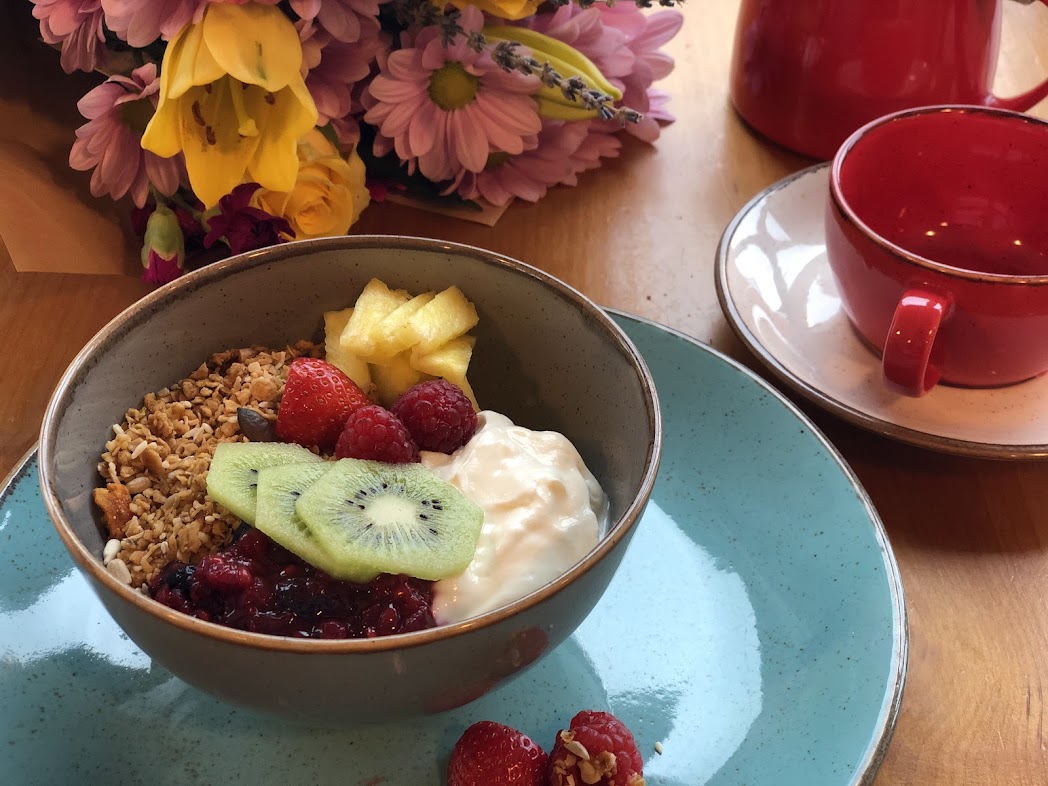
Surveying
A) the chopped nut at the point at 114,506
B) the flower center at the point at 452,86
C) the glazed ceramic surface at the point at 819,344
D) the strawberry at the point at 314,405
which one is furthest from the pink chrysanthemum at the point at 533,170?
the chopped nut at the point at 114,506

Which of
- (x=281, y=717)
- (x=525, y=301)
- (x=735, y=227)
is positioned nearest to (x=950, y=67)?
(x=735, y=227)

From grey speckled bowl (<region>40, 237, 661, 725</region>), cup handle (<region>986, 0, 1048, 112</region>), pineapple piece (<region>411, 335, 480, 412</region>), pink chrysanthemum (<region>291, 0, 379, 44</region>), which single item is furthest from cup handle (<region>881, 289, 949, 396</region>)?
pink chrysanthemum (<region>291, 0, 379, 44</region>)

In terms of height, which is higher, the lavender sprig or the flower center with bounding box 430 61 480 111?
the lavender sprig

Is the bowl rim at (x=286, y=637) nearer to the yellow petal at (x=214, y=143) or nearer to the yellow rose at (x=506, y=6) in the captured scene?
the yellow petal at (x=214, y=143)

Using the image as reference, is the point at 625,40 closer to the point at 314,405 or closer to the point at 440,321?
the point at 440,321

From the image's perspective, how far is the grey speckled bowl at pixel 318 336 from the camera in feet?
1.88

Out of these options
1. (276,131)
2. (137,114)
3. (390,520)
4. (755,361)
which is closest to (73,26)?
(137,114)

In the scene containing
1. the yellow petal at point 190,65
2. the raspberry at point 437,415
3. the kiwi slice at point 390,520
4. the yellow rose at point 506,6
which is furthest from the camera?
the yellow rose at point 506,6

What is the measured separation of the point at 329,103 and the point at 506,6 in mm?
225

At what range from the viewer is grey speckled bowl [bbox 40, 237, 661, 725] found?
572mm

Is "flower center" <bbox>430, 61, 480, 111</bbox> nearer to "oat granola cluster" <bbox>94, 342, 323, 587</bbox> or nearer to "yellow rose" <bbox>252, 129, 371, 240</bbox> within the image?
"yellow rose" <bbox>252, 129, 371, 240</bbox>

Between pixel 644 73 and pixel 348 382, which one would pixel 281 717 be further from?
pixel 644 73

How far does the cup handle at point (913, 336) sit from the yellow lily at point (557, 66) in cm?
47

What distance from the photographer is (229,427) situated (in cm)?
82
